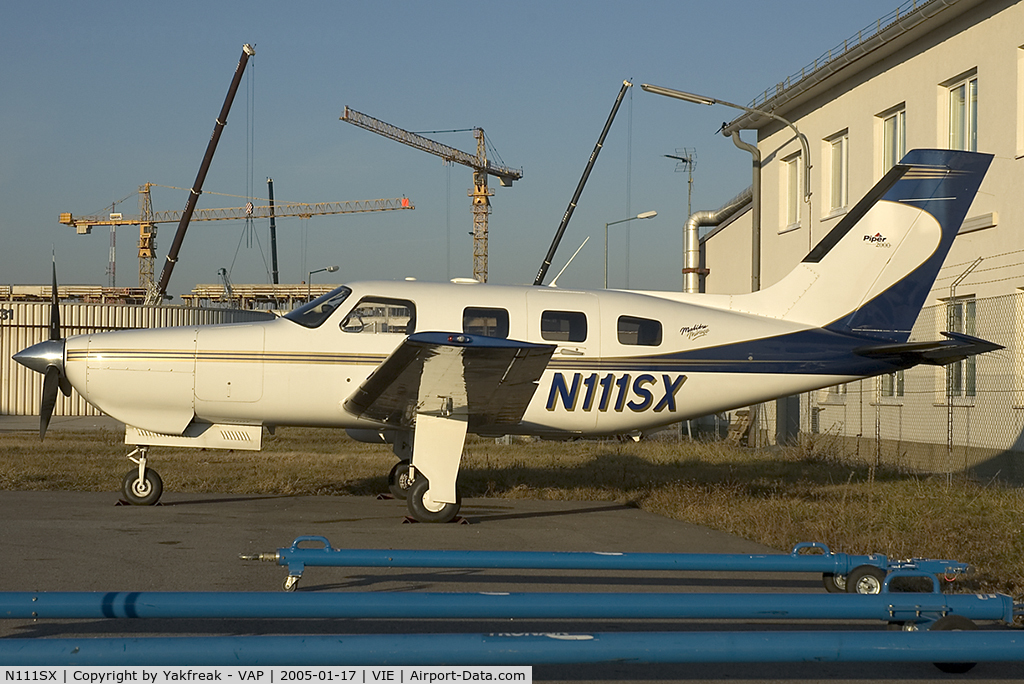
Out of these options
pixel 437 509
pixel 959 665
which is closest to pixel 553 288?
pixel 437 509

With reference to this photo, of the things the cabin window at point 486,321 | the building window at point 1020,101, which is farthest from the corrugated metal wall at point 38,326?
the building window at point 1020,101

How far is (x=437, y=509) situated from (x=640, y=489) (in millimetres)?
4163

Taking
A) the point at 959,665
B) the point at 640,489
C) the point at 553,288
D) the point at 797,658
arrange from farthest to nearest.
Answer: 1. the point at 640,489
2. the point at 553,288
3. the point at 959,665
4. the point at 797,658

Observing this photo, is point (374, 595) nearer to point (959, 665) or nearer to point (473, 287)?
point (959, 665)

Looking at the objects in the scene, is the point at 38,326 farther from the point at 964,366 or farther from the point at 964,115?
the point at 964,115

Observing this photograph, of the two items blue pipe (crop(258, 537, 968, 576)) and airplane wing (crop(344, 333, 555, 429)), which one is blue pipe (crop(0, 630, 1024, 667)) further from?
airplane wing (crop(344, 333, 555, 429))

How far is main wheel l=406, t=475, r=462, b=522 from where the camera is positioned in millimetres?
9969

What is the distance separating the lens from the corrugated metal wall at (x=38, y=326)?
36062 mm

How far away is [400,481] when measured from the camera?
1207 cm

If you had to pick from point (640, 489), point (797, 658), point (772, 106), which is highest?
point (772, 106)

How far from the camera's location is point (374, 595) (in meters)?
4.30

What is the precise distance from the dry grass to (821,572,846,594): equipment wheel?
1.06 meters

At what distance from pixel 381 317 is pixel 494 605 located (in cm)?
686

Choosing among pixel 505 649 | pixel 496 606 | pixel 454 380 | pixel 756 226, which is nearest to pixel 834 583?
pixel 496 606
